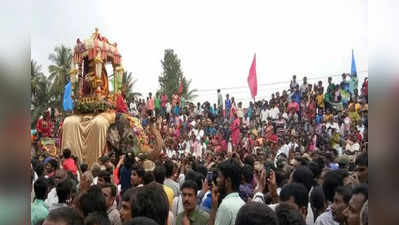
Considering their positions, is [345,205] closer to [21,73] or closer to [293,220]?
[293,220]

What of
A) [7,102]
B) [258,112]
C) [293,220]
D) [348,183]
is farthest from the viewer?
[258,112]

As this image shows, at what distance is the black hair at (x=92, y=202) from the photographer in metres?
3.58

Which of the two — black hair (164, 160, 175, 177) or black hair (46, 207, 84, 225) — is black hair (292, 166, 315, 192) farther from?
black hair (46, 207, 84, 225)

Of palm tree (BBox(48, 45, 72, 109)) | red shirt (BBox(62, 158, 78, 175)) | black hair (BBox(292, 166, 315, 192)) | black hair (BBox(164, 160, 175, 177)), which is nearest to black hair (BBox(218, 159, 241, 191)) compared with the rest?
black hair (BBox(292, 166, 315, 192))

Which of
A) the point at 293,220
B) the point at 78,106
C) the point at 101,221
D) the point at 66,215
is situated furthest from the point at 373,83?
the point at 78,106

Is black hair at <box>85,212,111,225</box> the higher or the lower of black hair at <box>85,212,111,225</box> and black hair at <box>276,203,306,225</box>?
the lower

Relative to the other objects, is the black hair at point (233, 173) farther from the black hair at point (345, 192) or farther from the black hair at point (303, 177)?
the black hair at point (303, 177)

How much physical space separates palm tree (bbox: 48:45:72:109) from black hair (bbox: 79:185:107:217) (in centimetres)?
2887

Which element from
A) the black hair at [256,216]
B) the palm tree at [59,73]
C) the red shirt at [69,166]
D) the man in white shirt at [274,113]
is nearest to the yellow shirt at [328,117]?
the man in white shirt at [274,113]

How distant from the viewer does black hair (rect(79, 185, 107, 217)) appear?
3.58m

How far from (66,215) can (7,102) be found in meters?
1.62

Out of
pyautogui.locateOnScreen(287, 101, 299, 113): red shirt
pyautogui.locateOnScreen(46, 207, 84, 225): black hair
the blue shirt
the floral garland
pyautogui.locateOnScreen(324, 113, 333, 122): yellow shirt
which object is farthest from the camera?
pyautogui.locateOnScreen(287, 101, 299, 113): red shirt

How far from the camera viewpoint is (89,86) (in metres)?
14.2

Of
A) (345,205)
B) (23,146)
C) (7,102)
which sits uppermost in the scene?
(7,102)
